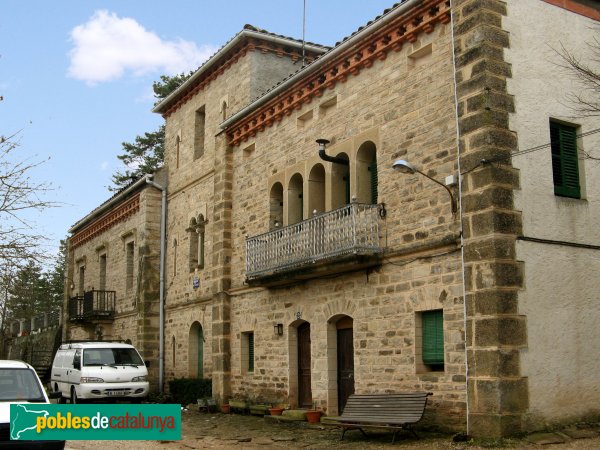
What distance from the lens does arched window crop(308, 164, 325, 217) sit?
1563cm

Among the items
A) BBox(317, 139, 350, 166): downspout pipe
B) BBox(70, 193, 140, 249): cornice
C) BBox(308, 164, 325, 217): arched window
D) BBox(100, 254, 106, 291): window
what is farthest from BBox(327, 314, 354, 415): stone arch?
BBox(100, 254, 106, 291): window

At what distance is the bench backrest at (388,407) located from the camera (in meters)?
11.4

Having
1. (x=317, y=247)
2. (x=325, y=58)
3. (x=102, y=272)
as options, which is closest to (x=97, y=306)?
(x=102, y=272)

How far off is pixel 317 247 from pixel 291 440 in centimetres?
372

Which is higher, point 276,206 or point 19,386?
point 276,206

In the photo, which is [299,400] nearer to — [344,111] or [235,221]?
[235,221]

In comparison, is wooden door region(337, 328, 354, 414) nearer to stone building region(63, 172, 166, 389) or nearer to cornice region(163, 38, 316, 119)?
cornice region(163, 38, 316, 119)

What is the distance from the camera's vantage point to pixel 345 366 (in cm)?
1441

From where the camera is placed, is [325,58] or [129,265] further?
[129,265]

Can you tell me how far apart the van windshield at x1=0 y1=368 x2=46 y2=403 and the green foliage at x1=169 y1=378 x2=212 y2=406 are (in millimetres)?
9095

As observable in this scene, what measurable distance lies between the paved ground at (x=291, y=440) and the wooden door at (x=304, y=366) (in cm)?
94

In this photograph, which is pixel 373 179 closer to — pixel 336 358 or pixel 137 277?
pixel 336 358

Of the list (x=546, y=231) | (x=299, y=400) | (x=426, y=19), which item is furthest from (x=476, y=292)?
(x=299, y=400)

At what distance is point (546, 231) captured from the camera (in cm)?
1148
